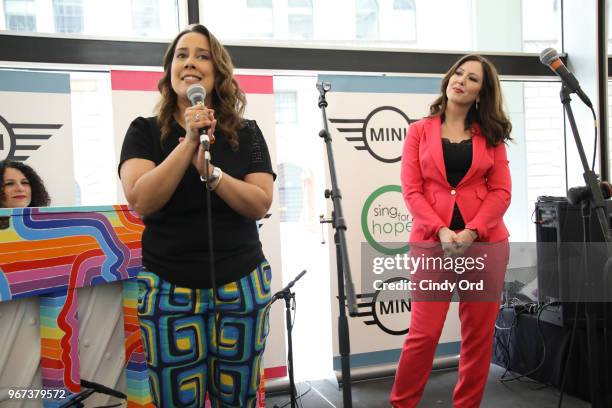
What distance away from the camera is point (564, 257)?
10.4 ft

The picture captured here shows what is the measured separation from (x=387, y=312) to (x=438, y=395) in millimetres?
650

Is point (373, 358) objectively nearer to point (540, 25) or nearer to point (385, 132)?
point (385, 132)

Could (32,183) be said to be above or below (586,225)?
above

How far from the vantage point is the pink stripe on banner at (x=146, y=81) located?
3.18 metres

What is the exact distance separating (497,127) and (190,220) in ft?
5.46

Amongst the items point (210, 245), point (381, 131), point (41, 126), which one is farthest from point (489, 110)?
point (41, 126)

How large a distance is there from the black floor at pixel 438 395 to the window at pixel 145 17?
2627 millimetres

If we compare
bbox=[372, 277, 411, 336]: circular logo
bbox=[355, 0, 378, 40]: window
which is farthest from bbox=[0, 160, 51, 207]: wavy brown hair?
bbox=[355, 0, 378, 40]: window

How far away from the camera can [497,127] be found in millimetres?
2424

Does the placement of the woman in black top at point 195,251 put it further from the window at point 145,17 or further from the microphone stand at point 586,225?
the window at point 145,17

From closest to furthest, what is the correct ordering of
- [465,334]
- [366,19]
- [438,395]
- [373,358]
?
[465,334], [438,395], [373,358], [366,19]

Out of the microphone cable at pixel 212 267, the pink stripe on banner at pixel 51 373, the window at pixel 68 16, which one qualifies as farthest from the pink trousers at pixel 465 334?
the window at pixel 68 16

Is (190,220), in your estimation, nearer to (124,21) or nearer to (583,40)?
(124,21)

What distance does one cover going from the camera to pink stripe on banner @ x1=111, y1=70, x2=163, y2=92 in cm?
317
